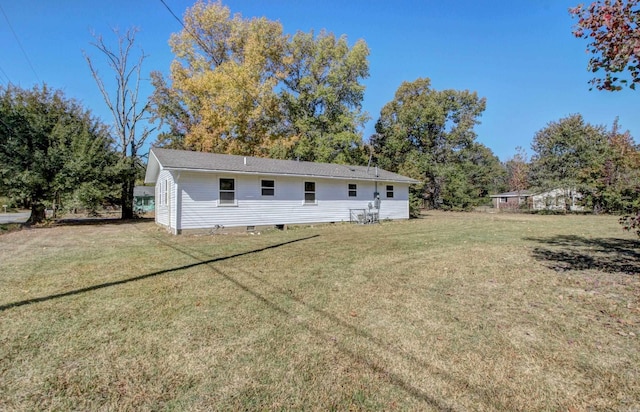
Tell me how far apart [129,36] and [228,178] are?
1682cm

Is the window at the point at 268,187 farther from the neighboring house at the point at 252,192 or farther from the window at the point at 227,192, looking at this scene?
the window at the point at 227,192

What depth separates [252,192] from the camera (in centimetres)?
1315

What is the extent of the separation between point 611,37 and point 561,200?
29669mm

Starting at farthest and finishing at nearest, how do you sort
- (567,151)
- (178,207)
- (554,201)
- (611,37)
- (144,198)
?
(144,198)
(567,151)
(554,201)
(178,207)
(611,37)

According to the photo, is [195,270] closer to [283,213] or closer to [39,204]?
[283,213]

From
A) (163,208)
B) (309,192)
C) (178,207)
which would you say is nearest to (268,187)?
(309,192)

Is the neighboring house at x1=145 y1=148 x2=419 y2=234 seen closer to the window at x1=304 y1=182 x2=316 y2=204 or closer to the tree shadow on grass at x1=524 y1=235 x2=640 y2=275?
the window at x1=304 y1=182 x2=316 y2=204

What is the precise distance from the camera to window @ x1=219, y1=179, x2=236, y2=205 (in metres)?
12.5

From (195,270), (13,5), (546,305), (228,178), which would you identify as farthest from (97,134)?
(546,305)

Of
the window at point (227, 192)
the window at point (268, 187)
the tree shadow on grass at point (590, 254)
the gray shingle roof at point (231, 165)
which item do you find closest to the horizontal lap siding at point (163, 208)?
the gray shingle roof at point (231, 165)

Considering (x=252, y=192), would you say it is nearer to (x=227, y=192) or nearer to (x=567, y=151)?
(x=227, y=192)

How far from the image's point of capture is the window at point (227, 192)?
1246 centimetres

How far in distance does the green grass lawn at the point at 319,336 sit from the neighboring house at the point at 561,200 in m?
26.6

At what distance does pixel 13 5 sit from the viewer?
11.0 m
